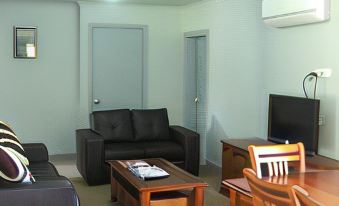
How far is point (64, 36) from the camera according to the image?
6.79 m

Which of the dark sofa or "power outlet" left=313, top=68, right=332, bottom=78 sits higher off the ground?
"power outlet" left=313, top=68, right=332, bottom=78

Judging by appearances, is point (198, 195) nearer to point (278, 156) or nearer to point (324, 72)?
point (278, 156)

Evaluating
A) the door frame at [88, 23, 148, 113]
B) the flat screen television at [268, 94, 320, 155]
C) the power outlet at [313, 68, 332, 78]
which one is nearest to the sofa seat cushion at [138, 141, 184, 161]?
the flat screen television at [268, 94, 320, 155]

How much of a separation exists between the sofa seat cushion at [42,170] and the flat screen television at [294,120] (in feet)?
7.31

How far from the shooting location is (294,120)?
174 inches

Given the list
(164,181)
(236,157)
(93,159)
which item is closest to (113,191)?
(93,159)

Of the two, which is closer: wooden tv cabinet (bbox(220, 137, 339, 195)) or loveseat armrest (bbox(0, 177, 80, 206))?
loveseat armrest (bbox(0, 177, 80, 206))

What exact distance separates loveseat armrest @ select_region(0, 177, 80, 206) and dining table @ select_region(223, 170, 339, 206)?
3.38 ft

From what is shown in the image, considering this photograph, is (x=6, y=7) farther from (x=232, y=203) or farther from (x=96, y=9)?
(x=232, y=203)

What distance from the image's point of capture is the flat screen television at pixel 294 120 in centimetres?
416

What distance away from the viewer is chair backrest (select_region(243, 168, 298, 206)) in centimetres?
187

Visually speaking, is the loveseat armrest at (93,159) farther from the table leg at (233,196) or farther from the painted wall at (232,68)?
the table leg at (233,196)

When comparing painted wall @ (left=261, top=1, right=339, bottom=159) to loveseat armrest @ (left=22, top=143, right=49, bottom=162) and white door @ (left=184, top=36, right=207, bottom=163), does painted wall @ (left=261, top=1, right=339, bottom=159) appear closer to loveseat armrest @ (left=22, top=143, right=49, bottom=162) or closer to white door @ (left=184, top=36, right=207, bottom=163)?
white door @ (left=184, top=36, right=207, bottom=163)

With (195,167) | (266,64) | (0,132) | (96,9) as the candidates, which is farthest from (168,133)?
(0,132)
